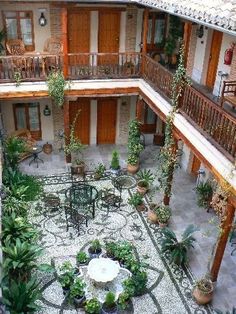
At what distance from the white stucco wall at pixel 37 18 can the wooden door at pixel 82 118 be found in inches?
106

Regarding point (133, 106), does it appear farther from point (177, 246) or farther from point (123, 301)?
point (123, 301)

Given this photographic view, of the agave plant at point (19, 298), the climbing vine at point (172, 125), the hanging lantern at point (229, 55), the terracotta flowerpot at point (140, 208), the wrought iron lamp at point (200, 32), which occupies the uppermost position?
the wrought iron lamp at point (200, 32)

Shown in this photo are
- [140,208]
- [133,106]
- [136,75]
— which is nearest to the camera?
[140,208]

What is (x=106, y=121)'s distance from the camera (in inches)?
658

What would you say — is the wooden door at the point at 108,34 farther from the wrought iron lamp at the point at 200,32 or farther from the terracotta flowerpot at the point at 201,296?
the terracotta flowerpot at the point at 201,296

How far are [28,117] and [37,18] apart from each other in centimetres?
393

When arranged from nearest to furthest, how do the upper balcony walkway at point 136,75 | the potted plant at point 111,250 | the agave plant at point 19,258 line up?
the upper balcony walkway at point 136,75
the agave plant at point 19,258
the potted plant at point 111,250

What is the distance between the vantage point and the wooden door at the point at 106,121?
16.2 m

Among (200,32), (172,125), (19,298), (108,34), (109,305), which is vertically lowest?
(109,305)

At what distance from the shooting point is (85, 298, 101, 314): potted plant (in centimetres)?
890

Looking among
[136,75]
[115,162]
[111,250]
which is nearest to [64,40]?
[136,75]

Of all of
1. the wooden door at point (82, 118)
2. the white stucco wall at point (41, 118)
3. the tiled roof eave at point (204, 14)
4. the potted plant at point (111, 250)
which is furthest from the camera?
the wooden door at point (82, 118)

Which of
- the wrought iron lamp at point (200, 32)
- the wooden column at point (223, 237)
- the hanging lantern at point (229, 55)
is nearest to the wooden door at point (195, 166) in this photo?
the hanging lantern at point (229, 55)

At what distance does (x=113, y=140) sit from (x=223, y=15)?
10.3 m
